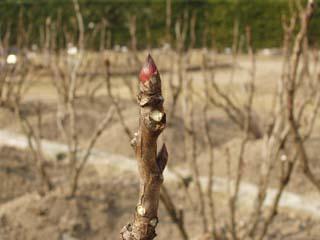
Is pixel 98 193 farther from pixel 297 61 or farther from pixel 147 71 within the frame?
pixel 147 71

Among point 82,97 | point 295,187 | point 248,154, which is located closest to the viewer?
point 295,187

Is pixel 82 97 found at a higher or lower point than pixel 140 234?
lower

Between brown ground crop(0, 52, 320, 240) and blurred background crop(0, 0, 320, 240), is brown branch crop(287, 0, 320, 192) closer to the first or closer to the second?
blurred background crop(0, 0, 320, 240)

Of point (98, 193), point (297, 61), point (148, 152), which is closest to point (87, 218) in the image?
point (98, 193)

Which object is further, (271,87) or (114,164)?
(271,87)

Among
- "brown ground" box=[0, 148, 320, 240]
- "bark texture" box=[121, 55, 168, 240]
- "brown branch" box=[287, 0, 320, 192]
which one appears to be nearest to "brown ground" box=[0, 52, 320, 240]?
"brown ground" box=[0, 148, 320, 240]

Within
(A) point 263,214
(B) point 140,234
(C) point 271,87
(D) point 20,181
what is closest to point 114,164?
(D) point 20,181

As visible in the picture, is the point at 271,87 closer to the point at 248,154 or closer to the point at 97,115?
the point at 97,115

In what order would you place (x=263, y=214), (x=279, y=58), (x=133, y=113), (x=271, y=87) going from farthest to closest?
(x=279, y=58)
(x=271, y=87)
(x=133, y=113)
(x=263, y=214)
